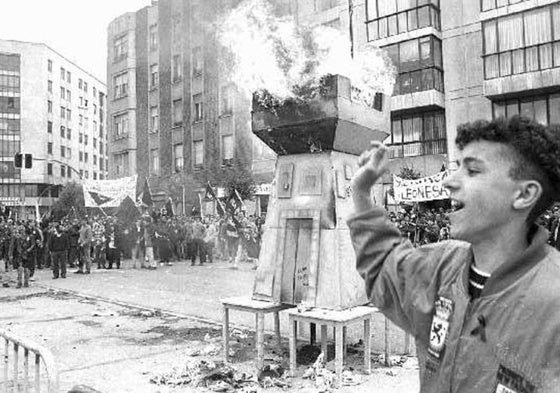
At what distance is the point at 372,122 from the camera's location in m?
6.22

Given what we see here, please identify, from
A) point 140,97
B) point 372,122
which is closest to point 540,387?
point 372,122

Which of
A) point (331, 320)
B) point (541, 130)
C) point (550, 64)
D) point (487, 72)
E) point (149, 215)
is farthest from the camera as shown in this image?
point (487, 72)

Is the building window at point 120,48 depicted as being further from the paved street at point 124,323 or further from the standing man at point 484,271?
the standing man at point 484,271

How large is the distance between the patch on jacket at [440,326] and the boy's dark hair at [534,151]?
1.20 ft

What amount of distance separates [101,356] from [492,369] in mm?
5651

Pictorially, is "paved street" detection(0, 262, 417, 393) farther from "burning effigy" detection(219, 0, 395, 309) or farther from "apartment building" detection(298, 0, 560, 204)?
"apartment building" detection(298, 0, 560, 204)

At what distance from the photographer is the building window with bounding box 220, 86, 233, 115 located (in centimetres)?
3488

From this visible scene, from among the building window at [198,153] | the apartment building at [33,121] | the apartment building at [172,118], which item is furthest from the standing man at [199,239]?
the apartment building at [33,121]

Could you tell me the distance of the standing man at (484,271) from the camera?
5.02ft

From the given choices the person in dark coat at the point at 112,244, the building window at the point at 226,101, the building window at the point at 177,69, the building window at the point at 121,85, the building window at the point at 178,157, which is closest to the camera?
the person in dark coat at the point at 112,244

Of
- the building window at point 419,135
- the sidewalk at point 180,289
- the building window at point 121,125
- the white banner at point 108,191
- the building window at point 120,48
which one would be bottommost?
the sidewalk at point 180,289

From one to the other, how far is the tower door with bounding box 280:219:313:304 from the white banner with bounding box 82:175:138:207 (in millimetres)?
14162

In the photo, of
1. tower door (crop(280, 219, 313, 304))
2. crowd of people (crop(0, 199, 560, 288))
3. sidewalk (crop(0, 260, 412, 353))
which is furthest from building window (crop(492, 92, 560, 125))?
tower door (crop(280, 219, 313, 304))

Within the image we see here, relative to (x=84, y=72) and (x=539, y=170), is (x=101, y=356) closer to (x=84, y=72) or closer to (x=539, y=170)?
(x=539, y=170)
